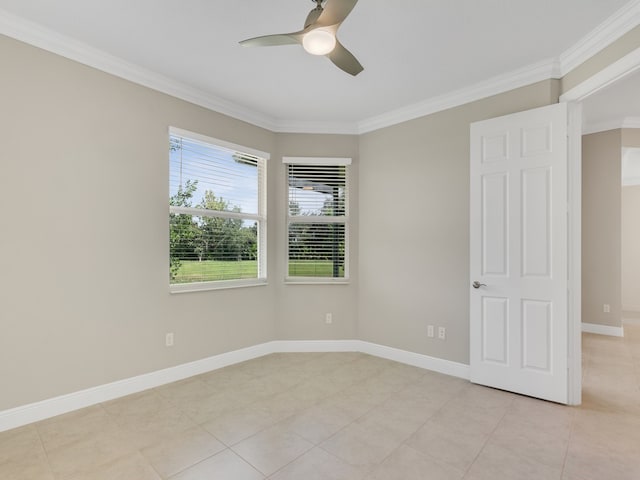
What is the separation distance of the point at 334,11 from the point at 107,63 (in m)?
2.09

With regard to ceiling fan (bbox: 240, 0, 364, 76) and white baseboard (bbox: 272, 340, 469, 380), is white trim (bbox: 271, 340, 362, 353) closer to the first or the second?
white baseboard (bbox: 272, 340, 469, 380)

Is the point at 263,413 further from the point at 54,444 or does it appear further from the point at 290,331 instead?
the point at 290,331

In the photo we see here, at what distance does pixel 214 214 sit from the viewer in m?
3.47

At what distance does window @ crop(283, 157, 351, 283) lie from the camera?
4094 millimetres

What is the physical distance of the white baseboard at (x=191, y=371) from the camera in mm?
2336

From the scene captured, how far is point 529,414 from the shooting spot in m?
2.48

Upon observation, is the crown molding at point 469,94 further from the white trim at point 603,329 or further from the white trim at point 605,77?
the white trim at point 603,329

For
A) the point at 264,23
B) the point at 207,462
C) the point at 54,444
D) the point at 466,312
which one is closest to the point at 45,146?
the point at 264,23

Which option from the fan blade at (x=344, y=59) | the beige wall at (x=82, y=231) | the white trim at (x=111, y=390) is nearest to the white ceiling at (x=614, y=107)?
the fan blade at (x=344, y=59)

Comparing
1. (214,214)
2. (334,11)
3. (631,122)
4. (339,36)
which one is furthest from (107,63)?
(631,122)

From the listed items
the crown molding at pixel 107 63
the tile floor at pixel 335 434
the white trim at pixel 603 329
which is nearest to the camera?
the tile floor at pixel 335 434

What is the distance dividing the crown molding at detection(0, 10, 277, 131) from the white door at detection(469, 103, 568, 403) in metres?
2.52

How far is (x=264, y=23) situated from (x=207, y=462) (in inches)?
109

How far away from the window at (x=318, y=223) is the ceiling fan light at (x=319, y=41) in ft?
7.48
